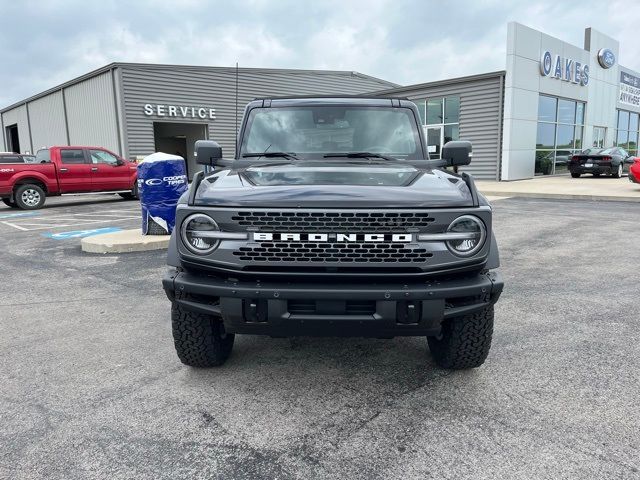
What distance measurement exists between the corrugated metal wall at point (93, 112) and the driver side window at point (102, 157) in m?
6.77

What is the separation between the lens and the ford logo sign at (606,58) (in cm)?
2300

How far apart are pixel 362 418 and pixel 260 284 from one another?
947 millimetres

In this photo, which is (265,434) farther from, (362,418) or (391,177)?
(391,177)

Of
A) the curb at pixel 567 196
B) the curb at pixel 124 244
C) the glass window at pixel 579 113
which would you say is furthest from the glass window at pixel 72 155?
the glass window at pixel 579 113

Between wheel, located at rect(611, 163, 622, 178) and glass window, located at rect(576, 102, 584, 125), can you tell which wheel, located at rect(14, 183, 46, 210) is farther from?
glass window, located at rect(576, 102, 584, 125)

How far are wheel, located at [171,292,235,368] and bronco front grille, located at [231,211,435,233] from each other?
0.82 meters

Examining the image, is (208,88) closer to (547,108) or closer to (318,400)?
(547,108)

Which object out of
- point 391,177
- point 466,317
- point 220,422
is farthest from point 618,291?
point 220,422

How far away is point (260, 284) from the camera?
102 inches

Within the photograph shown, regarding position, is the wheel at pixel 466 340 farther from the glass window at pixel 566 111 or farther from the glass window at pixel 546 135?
the glass window at pixel 566 111

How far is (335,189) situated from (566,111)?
74.3 ft

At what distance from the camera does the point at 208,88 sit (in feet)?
77.0

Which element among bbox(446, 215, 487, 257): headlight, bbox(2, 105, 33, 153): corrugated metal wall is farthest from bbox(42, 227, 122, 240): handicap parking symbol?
bbox(2, 105, 33, 153): corrugated metal wall

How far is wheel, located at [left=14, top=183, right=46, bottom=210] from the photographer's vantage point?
13.9 metres
